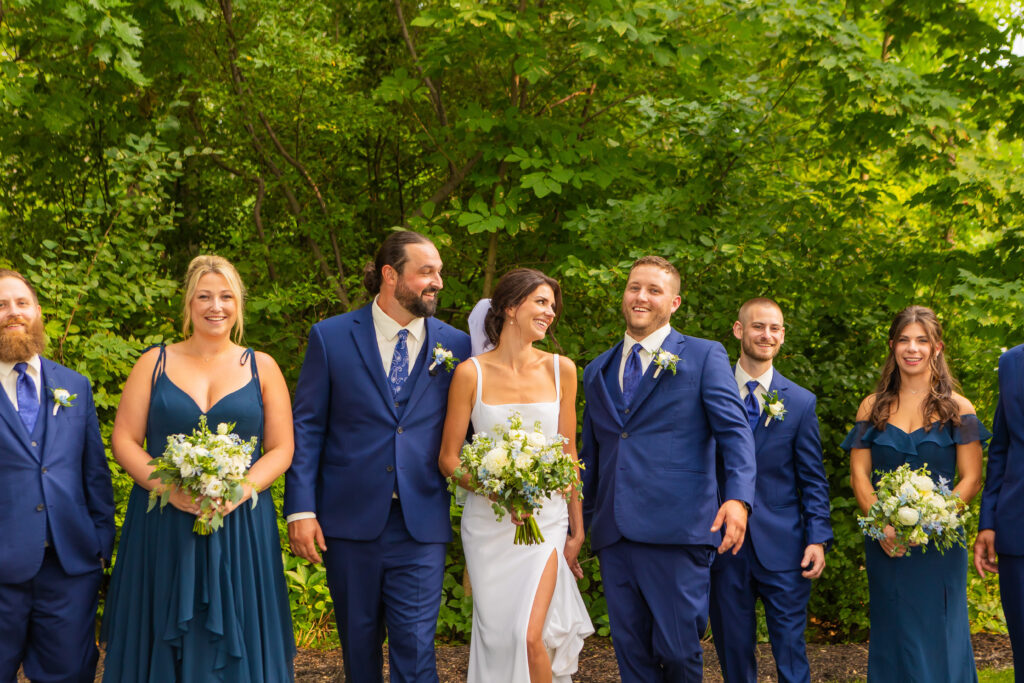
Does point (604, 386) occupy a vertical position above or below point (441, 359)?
below

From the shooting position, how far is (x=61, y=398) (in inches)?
169

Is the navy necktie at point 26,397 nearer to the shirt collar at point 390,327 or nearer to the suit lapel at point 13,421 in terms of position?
the suit lapel at point 13,421

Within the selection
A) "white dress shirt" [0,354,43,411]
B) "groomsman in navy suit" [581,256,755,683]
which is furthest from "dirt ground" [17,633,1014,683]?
"white dress shirt" [0,354,43,411]

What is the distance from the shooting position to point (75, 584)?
14.1ft

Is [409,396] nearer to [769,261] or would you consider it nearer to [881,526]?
[881,526]

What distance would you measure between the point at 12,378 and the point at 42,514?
2.05 feet

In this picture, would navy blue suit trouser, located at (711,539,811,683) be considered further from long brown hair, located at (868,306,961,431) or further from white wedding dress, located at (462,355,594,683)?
long brown hair, located at (868,306,961,431)

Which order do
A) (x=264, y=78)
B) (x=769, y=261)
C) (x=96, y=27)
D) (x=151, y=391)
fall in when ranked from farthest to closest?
(x=264, y=78), (x=769, y=261), (x=96, y=27), (x=151, y=391)

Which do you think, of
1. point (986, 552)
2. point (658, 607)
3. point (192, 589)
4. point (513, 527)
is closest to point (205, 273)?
point (192, 589)

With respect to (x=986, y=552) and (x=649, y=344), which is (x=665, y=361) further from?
(x=986, y=552)

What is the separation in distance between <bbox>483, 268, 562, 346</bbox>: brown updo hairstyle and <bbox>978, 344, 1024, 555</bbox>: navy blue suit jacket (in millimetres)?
2143

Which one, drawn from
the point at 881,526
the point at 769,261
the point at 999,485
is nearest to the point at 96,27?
the point at 769,261

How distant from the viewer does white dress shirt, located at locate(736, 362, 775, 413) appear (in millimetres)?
5023

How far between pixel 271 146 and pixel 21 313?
15.5 ft
